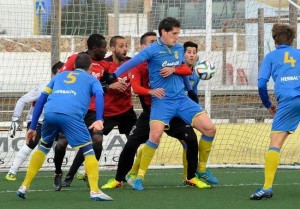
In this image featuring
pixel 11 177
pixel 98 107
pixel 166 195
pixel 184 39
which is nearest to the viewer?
pixel 98 107

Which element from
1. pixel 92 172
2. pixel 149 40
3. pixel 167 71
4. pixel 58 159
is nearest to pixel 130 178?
pixel 58 159

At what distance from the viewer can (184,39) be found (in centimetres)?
1747

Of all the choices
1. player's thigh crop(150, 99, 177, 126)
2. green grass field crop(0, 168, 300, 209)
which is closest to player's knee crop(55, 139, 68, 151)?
green grass field crop(0, 168, 300, 209)

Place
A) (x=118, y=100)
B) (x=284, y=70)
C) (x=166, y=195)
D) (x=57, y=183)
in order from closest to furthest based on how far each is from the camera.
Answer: (x=284, y=70) → (x=166, y=195) → (x=57, y=183) → (x=118, y=100)

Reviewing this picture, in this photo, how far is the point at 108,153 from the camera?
1639cm

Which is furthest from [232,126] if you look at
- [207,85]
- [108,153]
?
[108,153]

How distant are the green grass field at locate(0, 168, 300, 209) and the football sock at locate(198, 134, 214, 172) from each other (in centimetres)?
36

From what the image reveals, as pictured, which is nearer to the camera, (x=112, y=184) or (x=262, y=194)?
(x=262, y=194)

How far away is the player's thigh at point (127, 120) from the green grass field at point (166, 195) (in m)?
0.82

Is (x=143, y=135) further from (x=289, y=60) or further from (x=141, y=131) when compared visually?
(x=289, y=60)

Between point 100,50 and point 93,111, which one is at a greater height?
point 100,50

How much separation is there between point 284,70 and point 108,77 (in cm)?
232

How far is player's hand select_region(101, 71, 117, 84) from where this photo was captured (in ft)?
37.8

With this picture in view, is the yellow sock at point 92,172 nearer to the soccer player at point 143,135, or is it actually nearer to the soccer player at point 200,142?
the soccer player at point 143,135
